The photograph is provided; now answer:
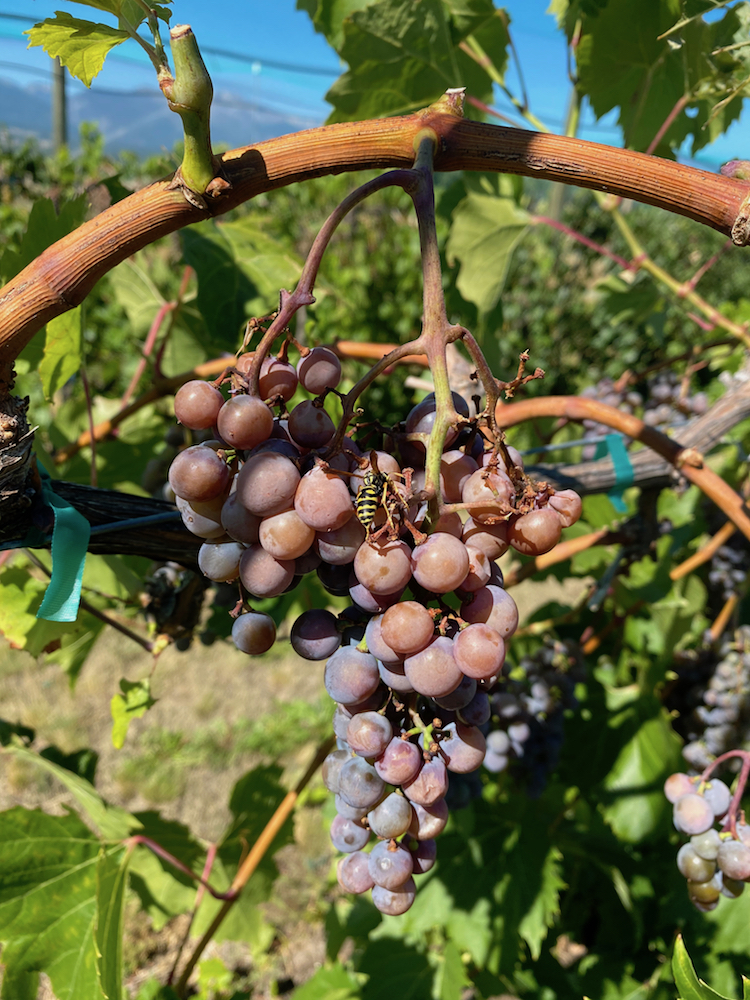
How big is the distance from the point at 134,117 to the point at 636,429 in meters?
15.3

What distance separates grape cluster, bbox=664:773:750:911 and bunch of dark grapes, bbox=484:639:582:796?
13.6 inches

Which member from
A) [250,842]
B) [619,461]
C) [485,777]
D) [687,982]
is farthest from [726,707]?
[250,842]

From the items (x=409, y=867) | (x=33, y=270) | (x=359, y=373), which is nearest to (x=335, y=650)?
(x=409, y=867)

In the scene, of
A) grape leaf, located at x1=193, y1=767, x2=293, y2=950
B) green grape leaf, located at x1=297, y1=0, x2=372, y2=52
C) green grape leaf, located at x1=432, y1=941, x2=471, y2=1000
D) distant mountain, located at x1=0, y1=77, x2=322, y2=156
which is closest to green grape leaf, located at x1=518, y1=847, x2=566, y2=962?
green grape leaf, located at x1=432, y1=941, x2=471, y2=1000

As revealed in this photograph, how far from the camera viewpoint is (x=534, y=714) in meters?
1.40

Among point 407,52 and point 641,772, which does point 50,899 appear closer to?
point 641,772

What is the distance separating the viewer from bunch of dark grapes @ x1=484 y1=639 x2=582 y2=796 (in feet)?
4.33

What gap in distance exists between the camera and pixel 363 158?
0.59 meters

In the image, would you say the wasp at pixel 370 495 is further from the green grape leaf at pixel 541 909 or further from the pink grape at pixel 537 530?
the green grape leaf at pixel 541 909

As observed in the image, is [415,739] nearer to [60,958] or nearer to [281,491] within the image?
[281,491]

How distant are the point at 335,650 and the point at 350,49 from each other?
112 centimetres

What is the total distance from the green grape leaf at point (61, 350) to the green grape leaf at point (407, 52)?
0.66m

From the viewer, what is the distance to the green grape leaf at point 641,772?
62.0 inches

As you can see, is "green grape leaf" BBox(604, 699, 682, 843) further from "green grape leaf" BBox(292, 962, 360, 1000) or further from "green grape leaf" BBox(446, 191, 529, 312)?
"green grape leaf" BBox(446, 191, 529, 312)
